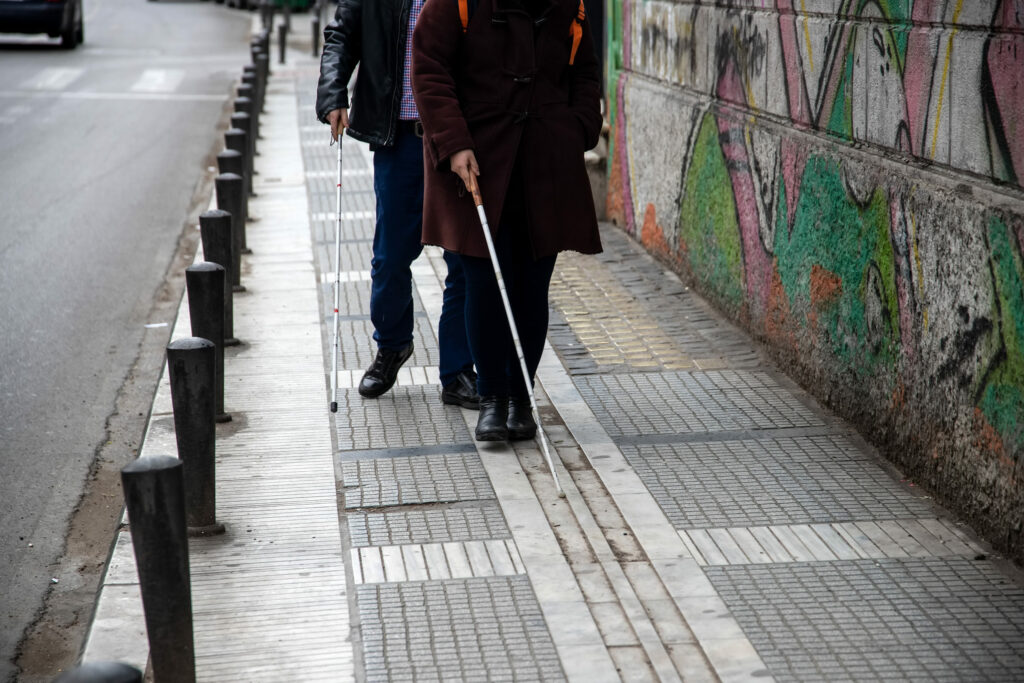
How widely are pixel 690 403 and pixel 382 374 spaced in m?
1.31

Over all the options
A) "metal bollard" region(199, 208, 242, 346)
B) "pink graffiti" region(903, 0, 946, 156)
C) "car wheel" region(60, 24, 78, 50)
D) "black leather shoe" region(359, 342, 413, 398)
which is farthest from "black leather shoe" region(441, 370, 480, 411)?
"car wheel" region(60, 24, 78, 50)

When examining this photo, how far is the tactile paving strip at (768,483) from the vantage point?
428cm

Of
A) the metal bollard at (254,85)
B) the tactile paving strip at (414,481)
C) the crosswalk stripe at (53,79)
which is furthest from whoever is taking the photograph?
the crosswalk stripe at (53,79)

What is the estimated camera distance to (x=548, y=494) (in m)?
4.45

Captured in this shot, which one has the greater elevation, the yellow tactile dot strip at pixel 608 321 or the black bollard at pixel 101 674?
the black bollard at pixel 101 674

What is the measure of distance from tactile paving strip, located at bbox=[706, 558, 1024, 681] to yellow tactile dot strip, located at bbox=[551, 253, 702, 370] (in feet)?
7.48

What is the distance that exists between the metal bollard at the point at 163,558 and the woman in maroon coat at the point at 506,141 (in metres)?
1.88

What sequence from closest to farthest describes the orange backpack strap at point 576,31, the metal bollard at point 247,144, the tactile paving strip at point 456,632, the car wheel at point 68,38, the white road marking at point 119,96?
the tactile paving strip at point 456,632
the orange backpack strap at point 576,31
the metal bollard at point 247,144
the white road marking at point 119,96
the car wheel at point 68,38

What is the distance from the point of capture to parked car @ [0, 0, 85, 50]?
76.3ft

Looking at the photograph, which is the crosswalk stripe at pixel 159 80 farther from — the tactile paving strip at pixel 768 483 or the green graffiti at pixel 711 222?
the tactile paving strip at pixel 768 483

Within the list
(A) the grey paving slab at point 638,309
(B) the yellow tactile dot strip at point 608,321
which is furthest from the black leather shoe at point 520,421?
(B) the yellow tactile dot strip at point 608,321

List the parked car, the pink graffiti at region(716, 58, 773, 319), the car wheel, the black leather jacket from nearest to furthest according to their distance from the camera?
the black leather jacket → the pink graffiti at region(716, 58, 773, 319) → the parked car → the car wheel

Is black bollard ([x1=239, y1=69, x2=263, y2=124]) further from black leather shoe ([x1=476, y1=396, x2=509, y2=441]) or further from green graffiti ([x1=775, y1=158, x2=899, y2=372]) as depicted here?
black leather shoe ([x1=476, y1=396, x2=509, y2=441])

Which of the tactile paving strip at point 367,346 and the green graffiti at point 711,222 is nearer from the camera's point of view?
the tactile paving strip at point 367,346
